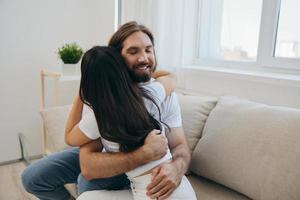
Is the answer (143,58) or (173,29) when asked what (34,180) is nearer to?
(143,58)

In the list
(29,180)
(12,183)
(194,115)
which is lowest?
(12,183)

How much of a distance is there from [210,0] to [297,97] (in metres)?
0.93

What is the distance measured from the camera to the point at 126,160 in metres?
0.95

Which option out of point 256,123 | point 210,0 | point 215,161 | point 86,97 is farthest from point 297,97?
point 86,97

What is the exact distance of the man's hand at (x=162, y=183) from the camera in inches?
36.9

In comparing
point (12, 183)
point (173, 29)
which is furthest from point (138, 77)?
point (12, 183)

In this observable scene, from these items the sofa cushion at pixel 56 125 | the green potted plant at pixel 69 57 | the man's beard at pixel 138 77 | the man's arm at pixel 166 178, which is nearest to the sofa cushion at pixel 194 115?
the man's arm at pixel 166 178

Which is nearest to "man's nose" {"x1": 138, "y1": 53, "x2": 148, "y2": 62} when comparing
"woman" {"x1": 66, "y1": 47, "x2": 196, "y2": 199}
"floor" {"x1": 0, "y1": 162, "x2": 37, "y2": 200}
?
"woman" {"x1": 66, "y1": 47, "x2": 196, "y2": 199}

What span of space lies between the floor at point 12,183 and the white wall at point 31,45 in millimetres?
112

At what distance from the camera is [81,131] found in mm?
1020

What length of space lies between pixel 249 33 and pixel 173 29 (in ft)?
1.60

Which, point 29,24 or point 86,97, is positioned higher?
point 29,24

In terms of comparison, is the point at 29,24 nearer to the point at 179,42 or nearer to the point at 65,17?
the point at 65,17

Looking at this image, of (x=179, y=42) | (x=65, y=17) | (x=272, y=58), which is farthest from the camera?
(x=65, y=17)
